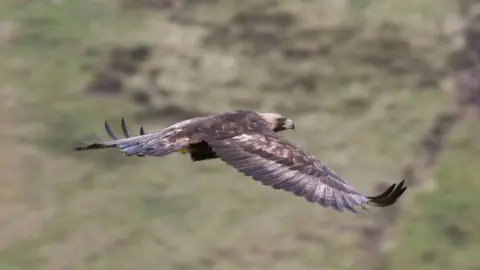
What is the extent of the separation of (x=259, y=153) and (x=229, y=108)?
1337cm

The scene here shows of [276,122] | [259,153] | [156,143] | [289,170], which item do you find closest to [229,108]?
[276,122]

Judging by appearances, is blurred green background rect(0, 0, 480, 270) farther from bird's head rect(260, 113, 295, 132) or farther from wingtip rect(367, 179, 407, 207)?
wingtip rect(367, 179, 407, 207)

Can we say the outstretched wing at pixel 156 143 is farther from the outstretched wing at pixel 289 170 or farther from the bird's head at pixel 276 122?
the bird's head at pixel 276 122

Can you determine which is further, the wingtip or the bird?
the bird

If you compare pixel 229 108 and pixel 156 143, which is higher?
pixel 229 108

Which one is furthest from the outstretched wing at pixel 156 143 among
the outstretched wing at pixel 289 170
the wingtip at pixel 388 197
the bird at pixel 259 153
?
the wingtip at pixel 388 197

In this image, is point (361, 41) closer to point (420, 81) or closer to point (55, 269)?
point (420, 81)

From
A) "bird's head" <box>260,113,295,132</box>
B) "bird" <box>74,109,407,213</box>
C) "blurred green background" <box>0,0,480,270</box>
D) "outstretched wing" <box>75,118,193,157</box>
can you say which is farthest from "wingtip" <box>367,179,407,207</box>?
"blurred green background" <box>0,0,480,270</box>

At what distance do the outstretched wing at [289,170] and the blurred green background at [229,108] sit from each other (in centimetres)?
997

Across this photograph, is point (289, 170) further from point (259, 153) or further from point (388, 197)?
point (388, 197)

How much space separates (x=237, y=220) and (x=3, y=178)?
173 inches

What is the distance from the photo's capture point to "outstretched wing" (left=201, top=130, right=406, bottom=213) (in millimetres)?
6848

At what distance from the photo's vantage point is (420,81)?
71.3 ft

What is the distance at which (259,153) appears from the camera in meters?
7.43
